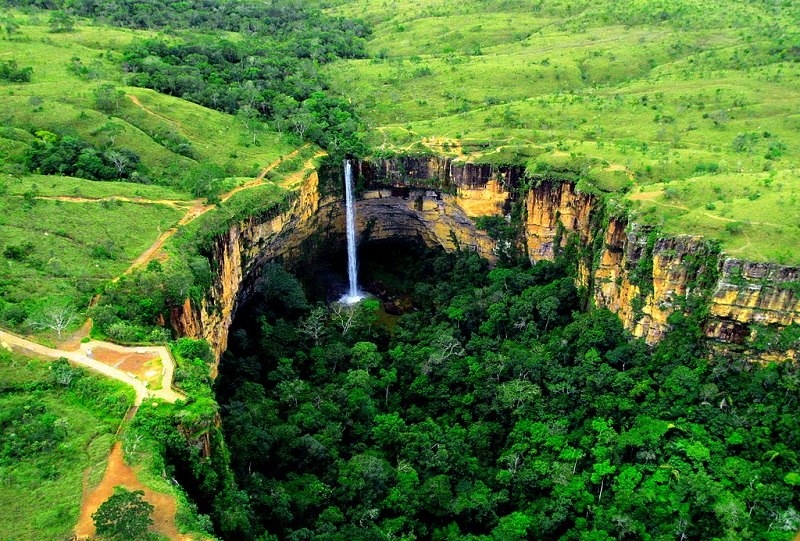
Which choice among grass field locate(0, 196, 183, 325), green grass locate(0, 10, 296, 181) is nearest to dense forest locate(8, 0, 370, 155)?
green grass locate(0, 10, 296, 181)

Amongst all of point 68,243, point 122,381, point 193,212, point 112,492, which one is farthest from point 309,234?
point 112,492

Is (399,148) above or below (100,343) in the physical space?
above

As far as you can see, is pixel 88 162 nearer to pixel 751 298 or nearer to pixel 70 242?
pixel 70 242

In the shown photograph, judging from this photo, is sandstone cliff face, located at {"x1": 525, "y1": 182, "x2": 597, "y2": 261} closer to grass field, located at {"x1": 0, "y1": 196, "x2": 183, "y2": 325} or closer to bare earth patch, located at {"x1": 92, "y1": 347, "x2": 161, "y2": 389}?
grass field, located at {"x1": 0, "y1": 196, "x2": 183, "y2": 325}

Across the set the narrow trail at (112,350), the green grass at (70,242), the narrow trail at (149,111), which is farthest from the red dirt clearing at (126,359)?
the narrow trail at (149,111)

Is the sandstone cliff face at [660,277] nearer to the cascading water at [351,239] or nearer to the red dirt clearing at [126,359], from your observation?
the cascading water at [351,239]

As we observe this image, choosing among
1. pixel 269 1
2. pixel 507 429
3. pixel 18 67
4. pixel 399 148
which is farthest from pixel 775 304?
pixel 269 1

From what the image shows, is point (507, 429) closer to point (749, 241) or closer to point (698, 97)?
point (749, 241)
